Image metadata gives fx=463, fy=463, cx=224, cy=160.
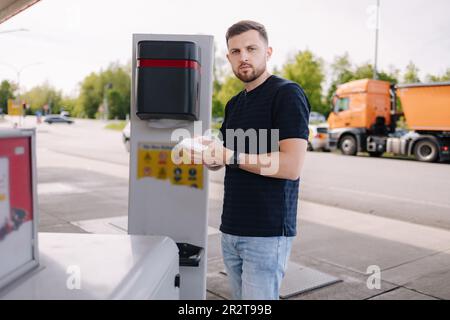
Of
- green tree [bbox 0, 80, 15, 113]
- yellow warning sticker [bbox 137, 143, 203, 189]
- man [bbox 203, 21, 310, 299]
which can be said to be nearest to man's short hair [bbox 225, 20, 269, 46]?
man [bbox 203, 21, 310, 299]

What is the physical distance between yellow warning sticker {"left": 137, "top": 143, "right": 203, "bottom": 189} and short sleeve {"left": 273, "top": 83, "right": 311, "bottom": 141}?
2.62 feet

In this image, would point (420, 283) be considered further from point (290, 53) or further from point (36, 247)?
point (290, 53)

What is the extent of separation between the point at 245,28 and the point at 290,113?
0.43 metres

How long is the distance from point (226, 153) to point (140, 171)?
0.89 meters

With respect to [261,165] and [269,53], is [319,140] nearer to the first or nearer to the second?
[269,53]

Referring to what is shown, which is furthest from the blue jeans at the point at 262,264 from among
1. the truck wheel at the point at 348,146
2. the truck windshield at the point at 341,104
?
the truck windshield at the point at 341,104

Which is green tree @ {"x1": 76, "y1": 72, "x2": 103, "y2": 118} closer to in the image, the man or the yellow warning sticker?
the yellow warning sticker

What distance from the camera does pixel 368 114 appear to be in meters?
16.8

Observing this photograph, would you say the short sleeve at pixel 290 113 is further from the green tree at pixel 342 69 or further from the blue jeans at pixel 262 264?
the green tree at pixel 342 69

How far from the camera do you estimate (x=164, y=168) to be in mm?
2551

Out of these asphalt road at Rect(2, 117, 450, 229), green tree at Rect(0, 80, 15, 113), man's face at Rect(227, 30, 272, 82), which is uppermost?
green tree at Rect(0, 80, 15, 113)

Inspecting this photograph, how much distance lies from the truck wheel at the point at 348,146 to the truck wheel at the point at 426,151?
7.42 ft

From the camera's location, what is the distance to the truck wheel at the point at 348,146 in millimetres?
17125

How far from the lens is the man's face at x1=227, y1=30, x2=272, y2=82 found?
1939 millimetres
